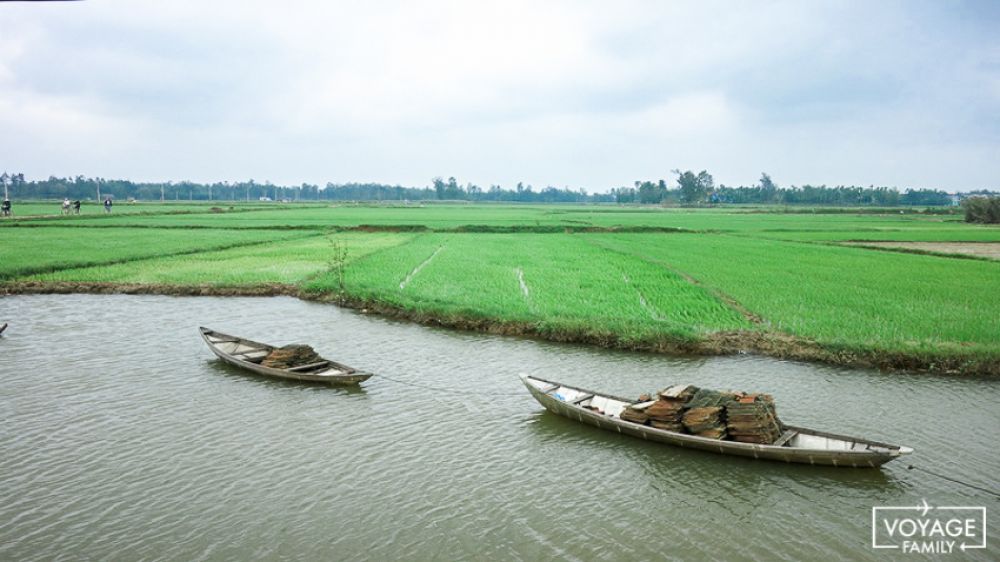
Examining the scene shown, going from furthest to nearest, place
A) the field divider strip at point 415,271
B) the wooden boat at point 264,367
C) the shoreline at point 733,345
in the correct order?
the field divider strip at point 415,271 → the shoreline at point 733,345 → the wooden boat at point 264,367

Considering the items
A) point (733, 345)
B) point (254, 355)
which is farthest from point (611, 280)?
point (254, 355)

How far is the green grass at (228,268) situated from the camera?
2312 centimetres

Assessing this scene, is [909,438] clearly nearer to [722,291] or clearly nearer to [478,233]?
[722,291]

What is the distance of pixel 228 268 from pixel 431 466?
20695 mm

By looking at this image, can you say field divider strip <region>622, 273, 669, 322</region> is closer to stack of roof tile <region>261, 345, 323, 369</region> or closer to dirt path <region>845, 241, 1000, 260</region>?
stack of roof tile <region>261, 345, 323, 369</region>

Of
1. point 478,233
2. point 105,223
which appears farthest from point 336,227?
point 105,223

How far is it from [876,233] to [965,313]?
37945 mm

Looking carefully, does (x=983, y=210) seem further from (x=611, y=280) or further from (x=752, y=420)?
(x=752, y=420)

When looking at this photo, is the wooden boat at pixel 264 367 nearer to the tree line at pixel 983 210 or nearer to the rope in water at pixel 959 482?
the rope in water at pixel 959 482

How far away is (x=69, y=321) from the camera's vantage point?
17234mm

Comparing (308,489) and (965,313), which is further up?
(965,313)

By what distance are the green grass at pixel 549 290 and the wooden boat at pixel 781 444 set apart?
5.34 m

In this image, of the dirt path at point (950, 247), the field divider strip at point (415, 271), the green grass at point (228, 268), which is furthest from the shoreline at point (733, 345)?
the dirt path at point (950, 247)

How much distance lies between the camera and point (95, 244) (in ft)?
108
